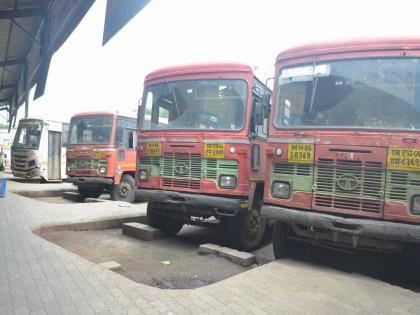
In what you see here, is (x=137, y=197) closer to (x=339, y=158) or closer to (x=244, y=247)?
(x=244, y=247)

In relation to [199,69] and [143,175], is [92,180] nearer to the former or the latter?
[143,175]

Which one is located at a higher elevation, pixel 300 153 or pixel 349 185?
pixel 300 153

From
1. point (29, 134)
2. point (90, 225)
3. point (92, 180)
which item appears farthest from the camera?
point (29, 134)

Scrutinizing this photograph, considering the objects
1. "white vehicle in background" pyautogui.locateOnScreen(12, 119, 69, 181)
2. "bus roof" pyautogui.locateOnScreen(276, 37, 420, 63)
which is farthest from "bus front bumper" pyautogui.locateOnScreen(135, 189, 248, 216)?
"white vehicle in background" pyautogui.locateOnScreen(12, 119, 69, 181)

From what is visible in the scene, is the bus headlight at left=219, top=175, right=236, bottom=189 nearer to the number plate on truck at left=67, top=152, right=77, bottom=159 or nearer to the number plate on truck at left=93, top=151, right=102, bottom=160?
the number plate on truck at left=93, top=151, right=102, bottom=160

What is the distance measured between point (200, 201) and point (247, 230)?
1.15 m

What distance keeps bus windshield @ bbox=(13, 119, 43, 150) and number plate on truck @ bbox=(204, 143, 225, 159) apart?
11886 mm

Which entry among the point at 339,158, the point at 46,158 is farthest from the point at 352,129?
the point at 46,158

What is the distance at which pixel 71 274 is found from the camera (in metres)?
3.68

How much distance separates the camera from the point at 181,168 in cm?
576

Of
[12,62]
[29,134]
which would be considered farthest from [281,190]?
[12,62]

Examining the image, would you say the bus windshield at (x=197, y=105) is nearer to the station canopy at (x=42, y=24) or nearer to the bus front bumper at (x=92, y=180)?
the station canopy at (x=42, y=24)

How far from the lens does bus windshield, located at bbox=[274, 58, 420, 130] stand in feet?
13.2

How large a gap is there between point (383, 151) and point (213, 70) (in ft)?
9.71
